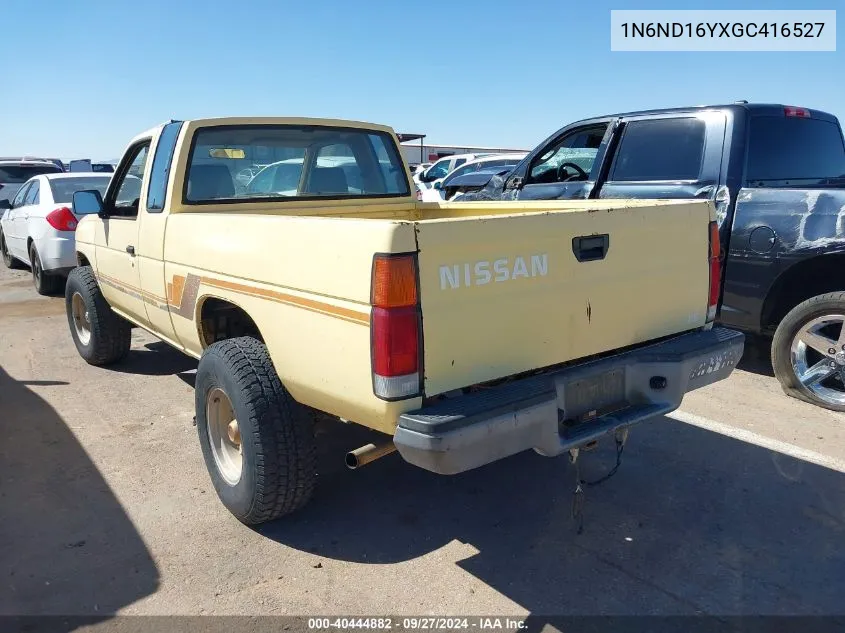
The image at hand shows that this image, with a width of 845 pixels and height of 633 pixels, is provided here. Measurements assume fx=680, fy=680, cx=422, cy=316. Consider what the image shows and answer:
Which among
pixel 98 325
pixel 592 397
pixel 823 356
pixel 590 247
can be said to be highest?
pixel 590 247

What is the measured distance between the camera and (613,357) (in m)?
2.97

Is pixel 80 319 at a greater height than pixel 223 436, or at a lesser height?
greater

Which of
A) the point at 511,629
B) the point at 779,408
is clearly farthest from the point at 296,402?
the point at 779,408

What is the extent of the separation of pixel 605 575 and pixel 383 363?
137 centimetres

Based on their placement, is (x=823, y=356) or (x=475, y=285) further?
(x=823, y=356)

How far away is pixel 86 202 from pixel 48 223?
4.27 metres

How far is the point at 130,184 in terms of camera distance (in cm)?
461

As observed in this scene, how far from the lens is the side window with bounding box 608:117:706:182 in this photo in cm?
521

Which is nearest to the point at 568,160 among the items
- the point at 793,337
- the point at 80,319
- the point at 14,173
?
the point at 793,337

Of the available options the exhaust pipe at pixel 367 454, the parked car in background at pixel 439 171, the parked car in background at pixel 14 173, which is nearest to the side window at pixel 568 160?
the exhaust pipe at pixel 367 454

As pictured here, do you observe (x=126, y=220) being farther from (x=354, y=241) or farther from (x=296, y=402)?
(x=354, y=241)

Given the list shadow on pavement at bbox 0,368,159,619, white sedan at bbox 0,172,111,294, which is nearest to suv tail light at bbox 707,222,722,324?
shadow on pavement at bbox 0,368,159,619

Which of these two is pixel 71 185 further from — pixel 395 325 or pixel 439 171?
pixel 439 171

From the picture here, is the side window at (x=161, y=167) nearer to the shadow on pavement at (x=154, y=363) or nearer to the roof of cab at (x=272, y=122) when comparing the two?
the roof of cab at (x=272, y=122)
